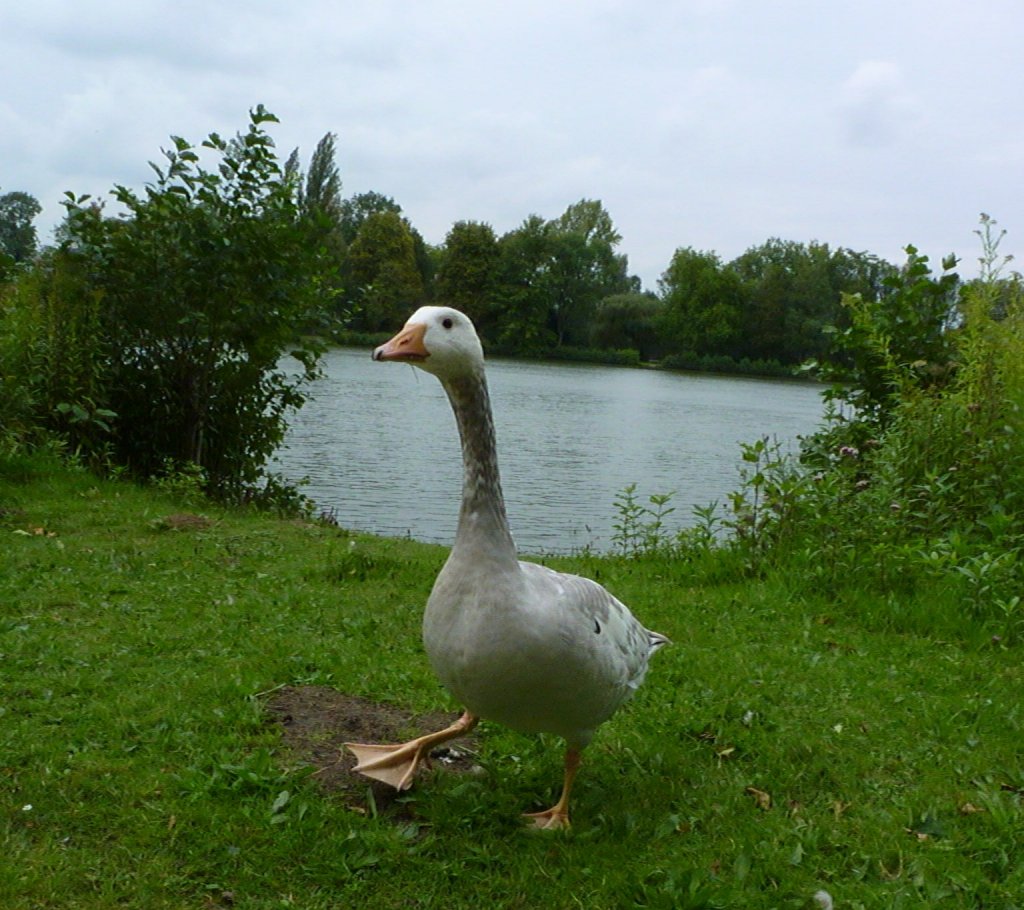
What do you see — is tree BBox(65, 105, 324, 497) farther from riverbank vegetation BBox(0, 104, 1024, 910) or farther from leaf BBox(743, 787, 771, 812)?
leaf BBox(743, 787, 771, 812)

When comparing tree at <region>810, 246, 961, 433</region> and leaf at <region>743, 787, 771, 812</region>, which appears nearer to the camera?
leaf at <region>743, 787, 771, 812</region>

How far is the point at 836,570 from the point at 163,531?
6.36 meters

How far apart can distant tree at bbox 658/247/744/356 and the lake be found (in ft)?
95.1

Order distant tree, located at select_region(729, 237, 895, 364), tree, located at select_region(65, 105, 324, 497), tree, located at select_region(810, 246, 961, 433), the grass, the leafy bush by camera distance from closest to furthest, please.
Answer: the grass
the leafy bush
tree, located at select_region(810, 246, 961, 433)
tree, located at select_region(65, 105, 324, 497)
distant tree, located at select_region(729, 237, 895, 364)

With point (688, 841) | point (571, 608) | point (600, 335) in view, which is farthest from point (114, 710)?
point (600, 335)

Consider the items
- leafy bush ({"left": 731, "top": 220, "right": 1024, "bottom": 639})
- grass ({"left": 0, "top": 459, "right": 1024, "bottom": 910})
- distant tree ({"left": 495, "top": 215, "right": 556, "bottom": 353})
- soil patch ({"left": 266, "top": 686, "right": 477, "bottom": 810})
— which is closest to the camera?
grass ({"left": 0, "top": 459, "right": 1024, "bottom": 910})

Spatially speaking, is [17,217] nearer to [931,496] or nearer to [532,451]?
[532,451]

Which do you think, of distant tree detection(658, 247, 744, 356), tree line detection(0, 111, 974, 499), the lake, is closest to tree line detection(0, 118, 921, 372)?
distant tree detection(658, 247, 744, 356)

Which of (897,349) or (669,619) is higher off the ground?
(897,349)

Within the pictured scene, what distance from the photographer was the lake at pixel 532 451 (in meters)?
14.8

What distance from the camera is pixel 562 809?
4.11 meters

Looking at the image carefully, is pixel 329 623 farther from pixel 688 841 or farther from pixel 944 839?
pixel 944 839

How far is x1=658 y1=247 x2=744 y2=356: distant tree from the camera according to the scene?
75562 mm

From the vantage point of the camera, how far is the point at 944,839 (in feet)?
13.2
